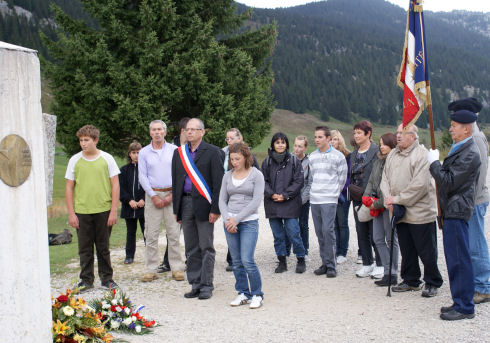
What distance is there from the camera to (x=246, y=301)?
253 inches

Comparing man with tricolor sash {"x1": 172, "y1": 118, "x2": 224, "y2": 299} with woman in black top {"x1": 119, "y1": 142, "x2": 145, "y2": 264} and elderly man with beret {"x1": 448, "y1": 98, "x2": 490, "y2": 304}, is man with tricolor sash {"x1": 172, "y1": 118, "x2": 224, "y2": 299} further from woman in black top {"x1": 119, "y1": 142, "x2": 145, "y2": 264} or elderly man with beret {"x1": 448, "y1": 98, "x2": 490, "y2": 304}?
elderly man with beret {"x1": 448, "y1": 98, "x2": 490, "y2": 304}

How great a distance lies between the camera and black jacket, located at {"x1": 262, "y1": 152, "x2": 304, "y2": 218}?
25.9ft

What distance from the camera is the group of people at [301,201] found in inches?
218

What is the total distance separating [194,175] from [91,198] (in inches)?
57.0

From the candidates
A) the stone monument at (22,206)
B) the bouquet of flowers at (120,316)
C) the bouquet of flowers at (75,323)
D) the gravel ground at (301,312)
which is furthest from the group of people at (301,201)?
the stone monument at (22,206)

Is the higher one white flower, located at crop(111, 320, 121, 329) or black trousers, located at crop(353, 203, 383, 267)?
black trousers, located at crop(353, 203, 383, 267)

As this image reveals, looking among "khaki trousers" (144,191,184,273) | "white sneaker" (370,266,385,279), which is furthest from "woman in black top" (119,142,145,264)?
"white sneaker" (370,266,385,279)

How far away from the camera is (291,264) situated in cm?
871

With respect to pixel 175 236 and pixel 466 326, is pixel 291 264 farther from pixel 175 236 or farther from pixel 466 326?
pixel 466 326

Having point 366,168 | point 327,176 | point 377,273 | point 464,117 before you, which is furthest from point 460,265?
point 327,176

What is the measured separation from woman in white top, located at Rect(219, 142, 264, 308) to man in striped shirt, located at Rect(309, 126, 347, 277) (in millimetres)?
1823

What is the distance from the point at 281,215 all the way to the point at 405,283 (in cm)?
207

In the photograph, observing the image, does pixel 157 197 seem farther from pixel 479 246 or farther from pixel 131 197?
pixel 479 246

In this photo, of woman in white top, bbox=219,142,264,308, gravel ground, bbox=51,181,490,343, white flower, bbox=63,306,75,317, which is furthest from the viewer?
woman in white top, bbox=219,142,264,308
